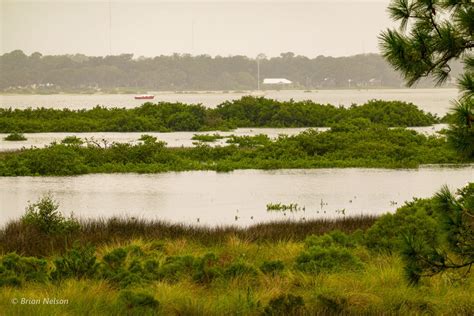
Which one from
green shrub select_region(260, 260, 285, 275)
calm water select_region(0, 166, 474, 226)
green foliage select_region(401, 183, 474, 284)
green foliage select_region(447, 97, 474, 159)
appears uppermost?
green foliage select_region(447, 97, 474, 159)

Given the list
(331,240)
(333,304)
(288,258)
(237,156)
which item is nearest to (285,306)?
(333,304)

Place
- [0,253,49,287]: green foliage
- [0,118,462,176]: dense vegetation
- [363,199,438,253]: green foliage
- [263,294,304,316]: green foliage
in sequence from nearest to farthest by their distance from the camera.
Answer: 1. [263,294,304,316]: green foliage
2. [0,253,49,287]: green foliage
3. [363,199,438,253]: green foliage
4. [0,118,462,176]: dense vegetation

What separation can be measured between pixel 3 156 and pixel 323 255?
1938 centimetres

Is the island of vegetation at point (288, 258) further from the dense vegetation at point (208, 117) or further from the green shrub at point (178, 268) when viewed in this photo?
the dense vegetation at point (208, 117)

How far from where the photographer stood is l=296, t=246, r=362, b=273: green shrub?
1159 centimetres

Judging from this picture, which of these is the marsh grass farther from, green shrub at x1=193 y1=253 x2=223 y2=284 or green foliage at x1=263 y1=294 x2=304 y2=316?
green foliage at x1=263 y1=294 x2=304 y2=316

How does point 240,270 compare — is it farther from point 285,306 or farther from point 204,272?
point 285,306

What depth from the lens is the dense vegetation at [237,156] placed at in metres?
26.2

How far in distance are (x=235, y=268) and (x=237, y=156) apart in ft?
59.5

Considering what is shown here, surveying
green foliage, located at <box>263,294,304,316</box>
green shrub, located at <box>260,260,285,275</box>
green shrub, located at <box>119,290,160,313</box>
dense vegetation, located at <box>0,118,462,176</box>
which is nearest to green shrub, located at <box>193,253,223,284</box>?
green shrub, located at <box>260,260,285,275</box>

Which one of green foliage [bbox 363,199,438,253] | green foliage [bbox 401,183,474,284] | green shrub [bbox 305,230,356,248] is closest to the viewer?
green foliage [bbox 401,183,474,284]

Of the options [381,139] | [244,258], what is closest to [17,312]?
[244,258]

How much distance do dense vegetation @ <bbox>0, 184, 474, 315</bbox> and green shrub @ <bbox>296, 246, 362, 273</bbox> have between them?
0.06 ft

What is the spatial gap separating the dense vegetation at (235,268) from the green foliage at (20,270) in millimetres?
14
